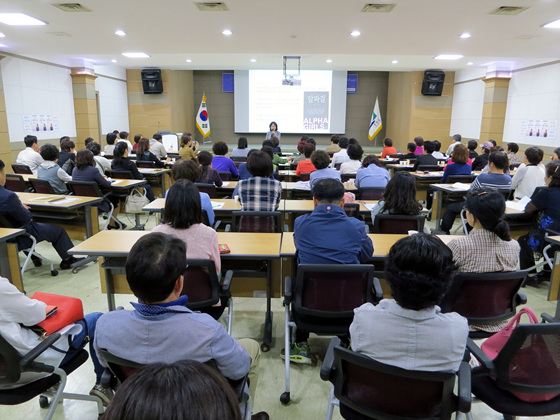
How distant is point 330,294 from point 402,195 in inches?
56.4

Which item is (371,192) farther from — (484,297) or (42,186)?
(42,186)

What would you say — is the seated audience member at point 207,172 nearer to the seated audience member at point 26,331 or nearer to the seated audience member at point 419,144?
the seated audience member at point 26,331

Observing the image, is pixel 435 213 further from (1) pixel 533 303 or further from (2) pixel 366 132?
(2) pixel 366 132

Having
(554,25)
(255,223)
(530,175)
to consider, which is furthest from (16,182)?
(554,25)

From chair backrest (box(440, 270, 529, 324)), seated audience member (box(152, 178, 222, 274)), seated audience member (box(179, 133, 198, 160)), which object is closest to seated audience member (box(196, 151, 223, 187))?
seated audience member (box(152, 178, 222, 274))

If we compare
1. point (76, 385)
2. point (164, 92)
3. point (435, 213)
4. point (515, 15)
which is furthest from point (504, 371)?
point (164, 92)

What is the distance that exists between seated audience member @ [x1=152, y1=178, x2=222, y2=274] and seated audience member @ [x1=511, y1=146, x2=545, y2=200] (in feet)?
13.7

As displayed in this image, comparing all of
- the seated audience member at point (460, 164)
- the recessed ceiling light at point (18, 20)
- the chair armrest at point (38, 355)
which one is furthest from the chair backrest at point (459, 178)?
the recessed ceiling light at point (18, 20)

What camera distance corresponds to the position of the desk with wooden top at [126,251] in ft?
8.86

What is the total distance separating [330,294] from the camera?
221cm

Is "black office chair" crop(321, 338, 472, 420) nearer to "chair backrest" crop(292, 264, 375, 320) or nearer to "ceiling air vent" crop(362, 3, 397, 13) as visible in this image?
"chair backrest" crop(292, 264, 375, 320)

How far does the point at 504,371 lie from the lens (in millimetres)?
1579

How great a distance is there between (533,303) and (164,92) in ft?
40.0

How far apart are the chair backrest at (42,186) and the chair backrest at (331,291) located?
4110mm
